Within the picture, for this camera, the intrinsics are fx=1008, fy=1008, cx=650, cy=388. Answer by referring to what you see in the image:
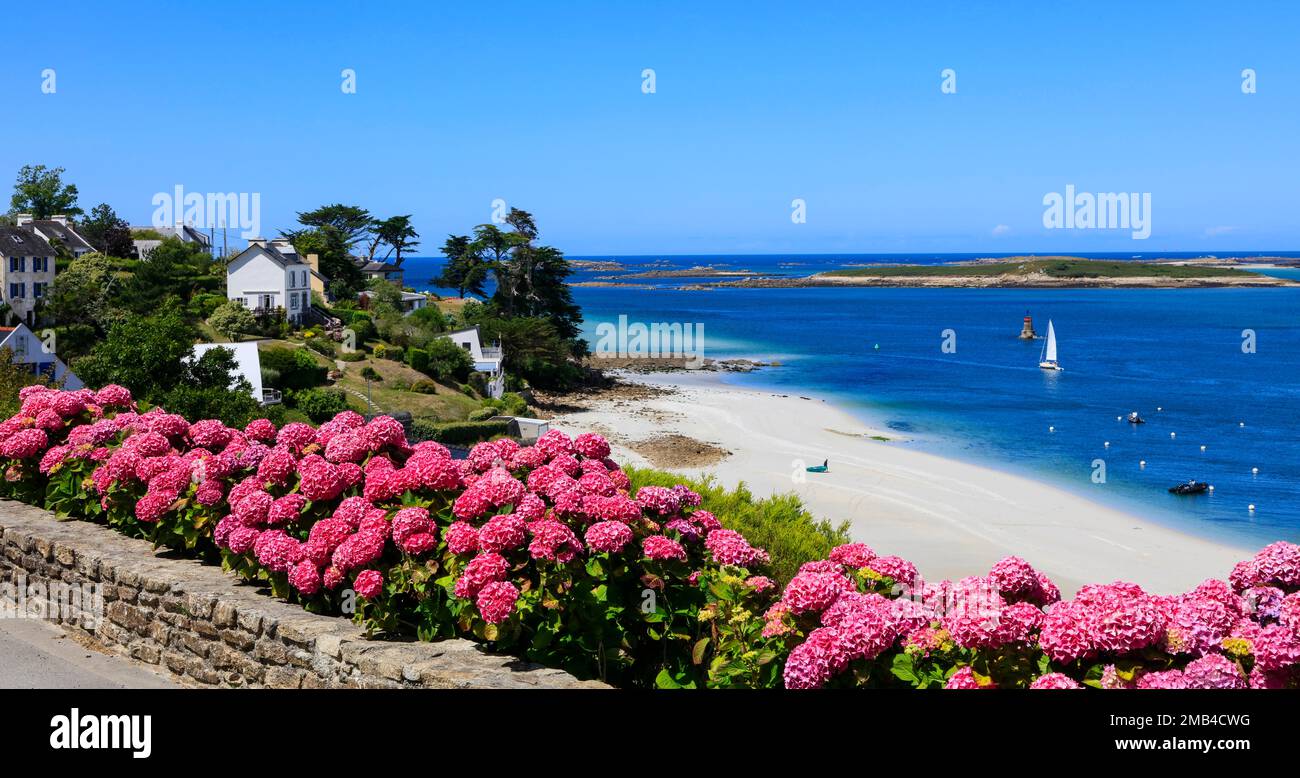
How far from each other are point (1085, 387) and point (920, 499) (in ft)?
133

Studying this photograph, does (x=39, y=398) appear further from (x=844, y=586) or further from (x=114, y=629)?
(x=844, y=586)

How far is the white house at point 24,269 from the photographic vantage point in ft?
186

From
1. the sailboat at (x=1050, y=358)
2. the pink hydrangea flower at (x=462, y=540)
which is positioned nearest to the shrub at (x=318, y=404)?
the pink hydrangea flower at (x=462, y=540)

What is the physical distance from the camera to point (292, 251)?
6562cm

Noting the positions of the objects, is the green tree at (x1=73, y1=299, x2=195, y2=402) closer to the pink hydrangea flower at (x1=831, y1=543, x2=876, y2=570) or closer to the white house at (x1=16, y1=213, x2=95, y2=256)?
the pink hydrangea flower at (x1=831, y1=543, x2=876, y2=570)

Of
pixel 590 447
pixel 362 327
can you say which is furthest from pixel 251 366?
pixel 590 447

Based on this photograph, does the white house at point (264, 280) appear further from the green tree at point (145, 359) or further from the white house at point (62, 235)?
the green tree at point (145, 359)

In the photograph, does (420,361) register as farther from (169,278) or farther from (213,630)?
(213,630)

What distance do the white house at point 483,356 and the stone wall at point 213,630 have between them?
5058cm

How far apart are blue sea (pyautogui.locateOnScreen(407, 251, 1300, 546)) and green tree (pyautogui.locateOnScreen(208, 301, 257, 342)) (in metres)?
32.2

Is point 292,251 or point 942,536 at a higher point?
point 292,251

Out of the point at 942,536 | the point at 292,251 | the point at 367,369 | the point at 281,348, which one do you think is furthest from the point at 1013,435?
the point at 292,251
